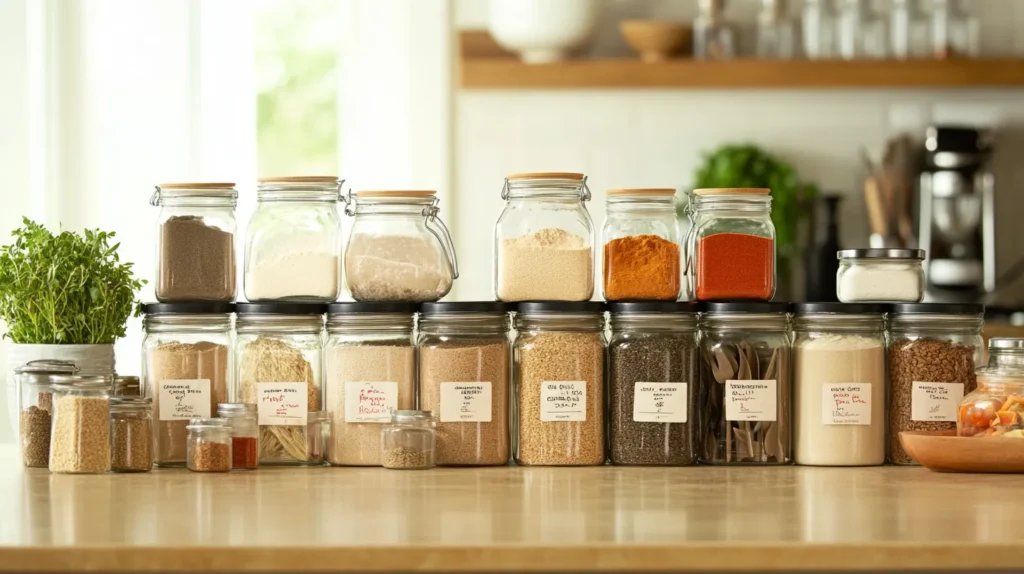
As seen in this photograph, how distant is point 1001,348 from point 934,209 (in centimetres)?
187

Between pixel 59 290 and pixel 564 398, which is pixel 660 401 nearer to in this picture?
pixel 564 398

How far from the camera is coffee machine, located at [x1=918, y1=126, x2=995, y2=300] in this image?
3.18m

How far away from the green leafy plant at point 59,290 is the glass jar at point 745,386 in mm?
771

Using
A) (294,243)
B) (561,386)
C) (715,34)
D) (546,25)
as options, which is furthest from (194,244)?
(715,34)

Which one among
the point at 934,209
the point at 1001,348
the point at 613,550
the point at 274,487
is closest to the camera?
the point at 613,550

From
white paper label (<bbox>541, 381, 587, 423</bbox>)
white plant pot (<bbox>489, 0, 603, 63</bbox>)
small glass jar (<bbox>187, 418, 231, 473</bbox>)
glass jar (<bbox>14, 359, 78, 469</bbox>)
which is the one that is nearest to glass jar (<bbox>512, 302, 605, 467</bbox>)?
white paper label (<bbox>541, 381, 587, 423</bbox>)

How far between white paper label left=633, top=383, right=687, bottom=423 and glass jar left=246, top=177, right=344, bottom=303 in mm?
430

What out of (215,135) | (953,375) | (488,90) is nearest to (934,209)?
(488,90)

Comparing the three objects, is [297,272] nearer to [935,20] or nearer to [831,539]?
[831,539]

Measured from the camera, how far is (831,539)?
1037 mm

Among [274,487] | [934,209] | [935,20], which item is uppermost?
Result: [935,20]

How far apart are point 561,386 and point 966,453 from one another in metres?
0.51

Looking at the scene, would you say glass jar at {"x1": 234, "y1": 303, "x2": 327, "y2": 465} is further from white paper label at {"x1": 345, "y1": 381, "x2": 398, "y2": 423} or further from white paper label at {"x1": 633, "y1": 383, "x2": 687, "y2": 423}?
white paper label at {"x1": 633, "y1": 383, "x2": 687, "y2": 423}

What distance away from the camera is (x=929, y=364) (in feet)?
4.97
